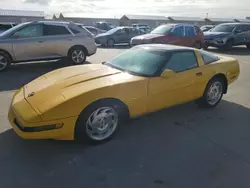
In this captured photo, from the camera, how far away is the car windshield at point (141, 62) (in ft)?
12.7

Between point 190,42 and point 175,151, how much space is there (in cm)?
1087

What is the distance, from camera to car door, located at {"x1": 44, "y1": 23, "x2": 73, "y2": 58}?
8.25 m

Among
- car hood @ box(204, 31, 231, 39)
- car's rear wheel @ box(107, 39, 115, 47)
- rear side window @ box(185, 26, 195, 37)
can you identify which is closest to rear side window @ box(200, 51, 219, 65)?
rear side window @ box(185, 26, 195, 37)

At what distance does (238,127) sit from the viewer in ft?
13.3

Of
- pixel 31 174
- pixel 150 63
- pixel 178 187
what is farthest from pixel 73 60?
pixel 178 187

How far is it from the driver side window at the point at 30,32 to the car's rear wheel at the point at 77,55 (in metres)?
1.24

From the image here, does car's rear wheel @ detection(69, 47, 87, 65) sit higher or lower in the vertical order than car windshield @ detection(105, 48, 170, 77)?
lower

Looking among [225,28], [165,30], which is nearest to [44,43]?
[165,30]

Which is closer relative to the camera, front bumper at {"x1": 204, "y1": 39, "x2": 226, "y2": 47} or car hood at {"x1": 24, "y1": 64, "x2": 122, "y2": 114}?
car hood at {"x1": 24, "y1": 64, "x2": 122, "y2": 114}

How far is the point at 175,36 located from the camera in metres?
12.6

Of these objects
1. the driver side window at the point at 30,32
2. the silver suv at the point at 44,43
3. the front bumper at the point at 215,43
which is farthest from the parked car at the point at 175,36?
the driver side window at the point at 30,32

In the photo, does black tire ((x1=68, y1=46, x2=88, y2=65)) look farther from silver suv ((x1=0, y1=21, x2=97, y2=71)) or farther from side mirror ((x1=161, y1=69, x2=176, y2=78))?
side mirror ((x1=161, y1=69, x2=176, y2=78))

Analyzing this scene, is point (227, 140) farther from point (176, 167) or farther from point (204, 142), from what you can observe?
point (176, 167)

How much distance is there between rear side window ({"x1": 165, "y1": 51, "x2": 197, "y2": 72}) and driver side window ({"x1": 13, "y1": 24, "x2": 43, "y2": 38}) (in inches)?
221
